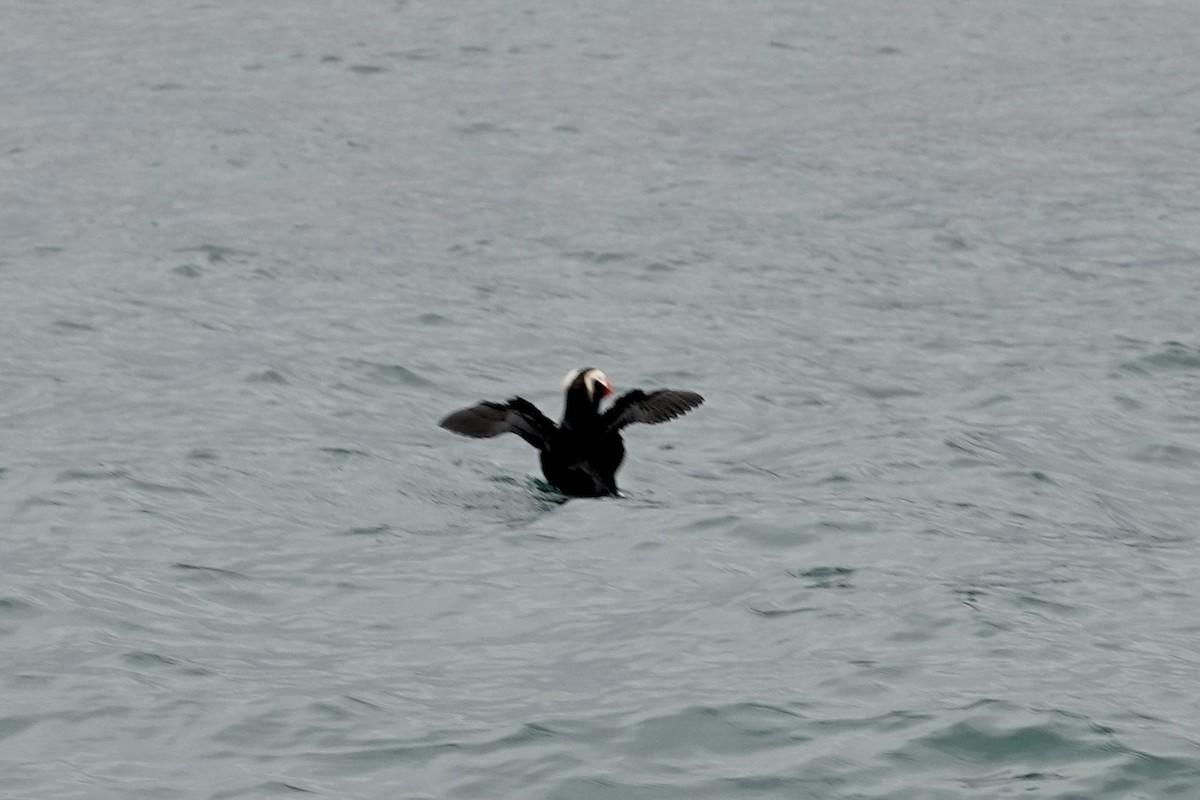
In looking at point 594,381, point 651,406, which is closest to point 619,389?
point 651,406

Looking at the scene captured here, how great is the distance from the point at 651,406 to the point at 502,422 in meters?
0.90

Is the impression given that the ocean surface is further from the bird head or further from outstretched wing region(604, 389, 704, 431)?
the bird head

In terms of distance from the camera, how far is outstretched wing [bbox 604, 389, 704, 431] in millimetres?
11266

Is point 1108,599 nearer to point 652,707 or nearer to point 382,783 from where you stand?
point 652,707

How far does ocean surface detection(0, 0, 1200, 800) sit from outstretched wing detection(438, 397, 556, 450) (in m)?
0.46

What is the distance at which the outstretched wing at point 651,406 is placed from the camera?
37.0ft

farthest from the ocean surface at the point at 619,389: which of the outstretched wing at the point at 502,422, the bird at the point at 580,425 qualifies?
the outstretched wing at the point at 502,422

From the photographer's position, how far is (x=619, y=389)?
46.4ft

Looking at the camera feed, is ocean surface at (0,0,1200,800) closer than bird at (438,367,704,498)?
Yes

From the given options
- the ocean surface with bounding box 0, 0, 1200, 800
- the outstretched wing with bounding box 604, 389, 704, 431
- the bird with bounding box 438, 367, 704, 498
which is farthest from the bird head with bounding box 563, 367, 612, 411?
the ocean surface with bounding box 0, 0, 1200, 800

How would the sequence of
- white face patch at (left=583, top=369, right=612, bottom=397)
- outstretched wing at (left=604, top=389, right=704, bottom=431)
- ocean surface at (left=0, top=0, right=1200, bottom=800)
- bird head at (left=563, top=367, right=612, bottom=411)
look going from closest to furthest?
ocean surface at (left=0, top=0, right=1200, bottom=800)
white face patch at (left=583, top=369, right=612, bottom=397)
bird head at (left=563, top=367, right=612, bottom=411)
outstretched wing at (left=604, top=389, right=704, bottom=431)

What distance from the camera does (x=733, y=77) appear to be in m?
25.7

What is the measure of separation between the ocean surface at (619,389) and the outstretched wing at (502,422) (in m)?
0.46

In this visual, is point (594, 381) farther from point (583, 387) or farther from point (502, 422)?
point (502, 422)
